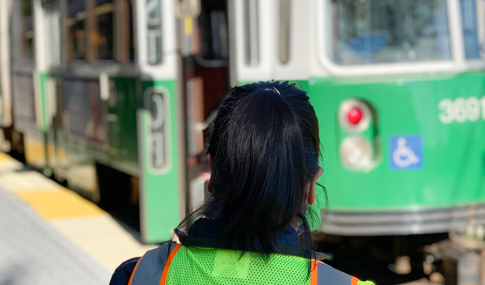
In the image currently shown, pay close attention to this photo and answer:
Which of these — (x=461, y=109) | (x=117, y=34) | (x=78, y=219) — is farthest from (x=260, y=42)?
(x=78, y=219)

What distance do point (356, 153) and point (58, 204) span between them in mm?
3914

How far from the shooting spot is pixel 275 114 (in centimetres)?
113

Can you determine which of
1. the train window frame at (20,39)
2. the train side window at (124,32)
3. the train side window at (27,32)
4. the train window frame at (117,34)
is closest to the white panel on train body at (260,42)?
the train window frame at (117,34)

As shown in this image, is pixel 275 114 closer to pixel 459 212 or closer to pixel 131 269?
pixel 131 269

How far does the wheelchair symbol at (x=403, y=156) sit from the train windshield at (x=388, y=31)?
55cm

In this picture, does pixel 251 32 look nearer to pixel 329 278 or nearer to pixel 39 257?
pixel 39 257

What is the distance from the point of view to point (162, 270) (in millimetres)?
1158

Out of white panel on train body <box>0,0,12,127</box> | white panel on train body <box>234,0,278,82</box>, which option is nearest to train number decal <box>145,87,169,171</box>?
white panel on train body <box>234,0,278,82</box>

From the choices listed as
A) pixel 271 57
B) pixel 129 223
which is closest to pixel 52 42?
pixel 129 223

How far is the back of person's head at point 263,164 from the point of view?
1115 mm

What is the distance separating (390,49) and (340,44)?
319 mm

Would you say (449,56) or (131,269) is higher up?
(449,56)

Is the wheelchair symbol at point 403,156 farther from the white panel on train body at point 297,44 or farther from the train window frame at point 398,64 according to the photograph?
the white panel on train body at point 297,44

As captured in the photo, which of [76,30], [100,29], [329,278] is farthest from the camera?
[76,30]
